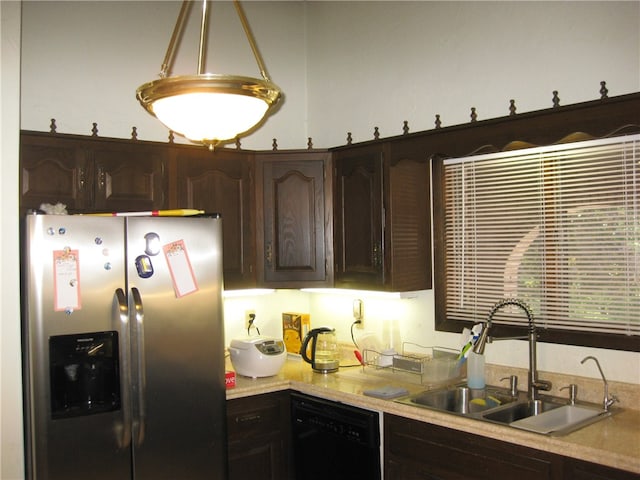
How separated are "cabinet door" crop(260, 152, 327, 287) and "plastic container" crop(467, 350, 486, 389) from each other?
0.98 metres

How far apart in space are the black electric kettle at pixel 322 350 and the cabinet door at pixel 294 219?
0.32 m

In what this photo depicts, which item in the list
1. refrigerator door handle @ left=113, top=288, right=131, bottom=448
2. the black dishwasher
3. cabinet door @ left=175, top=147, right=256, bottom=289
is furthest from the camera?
cabinet door @ left=175, top=147, right=256, bottom=289

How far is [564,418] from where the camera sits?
2785 millimetres

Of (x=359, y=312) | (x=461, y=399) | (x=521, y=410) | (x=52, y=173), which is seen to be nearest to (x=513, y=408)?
(x=521, y=410)

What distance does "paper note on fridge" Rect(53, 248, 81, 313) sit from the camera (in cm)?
275

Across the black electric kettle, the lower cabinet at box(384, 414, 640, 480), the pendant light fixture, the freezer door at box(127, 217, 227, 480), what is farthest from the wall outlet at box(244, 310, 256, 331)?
the pendant light fixture

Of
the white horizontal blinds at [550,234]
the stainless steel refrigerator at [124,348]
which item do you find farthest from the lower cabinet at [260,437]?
the white horizontal blinds at [550,234]

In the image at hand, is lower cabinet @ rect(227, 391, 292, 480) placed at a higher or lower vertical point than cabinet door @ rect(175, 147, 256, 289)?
lower

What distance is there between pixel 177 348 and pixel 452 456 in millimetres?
1287

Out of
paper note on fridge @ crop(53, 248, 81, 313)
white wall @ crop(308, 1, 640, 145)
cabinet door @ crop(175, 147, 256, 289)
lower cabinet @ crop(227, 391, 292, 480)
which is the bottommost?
lower cabinet @ crop(227, 391, 292, 480)

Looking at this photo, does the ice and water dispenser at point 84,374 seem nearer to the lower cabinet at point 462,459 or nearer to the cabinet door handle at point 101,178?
the cabinet door handle at point 101,178

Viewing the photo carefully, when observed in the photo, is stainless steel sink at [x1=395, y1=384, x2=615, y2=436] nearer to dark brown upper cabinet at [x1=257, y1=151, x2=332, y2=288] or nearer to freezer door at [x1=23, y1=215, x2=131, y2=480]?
dark brown upper cabinet at [x1=257, y1=151, x2=332, y2=288]

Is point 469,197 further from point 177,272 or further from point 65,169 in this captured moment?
point 65,169

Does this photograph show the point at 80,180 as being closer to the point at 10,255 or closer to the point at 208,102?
the point at 10,255
